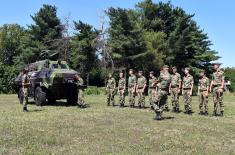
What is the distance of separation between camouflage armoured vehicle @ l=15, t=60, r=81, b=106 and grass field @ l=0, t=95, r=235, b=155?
160 inches

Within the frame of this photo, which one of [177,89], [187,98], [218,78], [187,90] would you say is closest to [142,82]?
[177,89]

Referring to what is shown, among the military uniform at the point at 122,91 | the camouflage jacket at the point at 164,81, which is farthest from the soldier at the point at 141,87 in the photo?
the camouflage jacket at the point at 164,81

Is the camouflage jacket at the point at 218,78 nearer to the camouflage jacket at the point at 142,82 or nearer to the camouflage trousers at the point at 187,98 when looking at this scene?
the camouflage trousers at the point at 187,98

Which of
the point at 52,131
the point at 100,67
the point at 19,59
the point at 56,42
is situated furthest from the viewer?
the point at 19,59

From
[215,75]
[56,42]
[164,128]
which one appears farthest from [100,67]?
[164,128]

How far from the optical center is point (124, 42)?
48844mm

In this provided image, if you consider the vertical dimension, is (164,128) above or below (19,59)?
below

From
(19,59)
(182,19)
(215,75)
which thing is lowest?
(215,75)

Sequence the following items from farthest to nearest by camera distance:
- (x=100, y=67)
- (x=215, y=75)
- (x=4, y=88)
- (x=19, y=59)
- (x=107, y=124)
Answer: (x=19, y=59) < (x=100, y=67) < (x=4, y=88) < (x=215, y=75) < (x=107, y=124)

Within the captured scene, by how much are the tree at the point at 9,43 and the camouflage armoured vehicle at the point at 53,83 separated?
60.6m

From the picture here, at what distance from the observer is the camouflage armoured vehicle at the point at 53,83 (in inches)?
896

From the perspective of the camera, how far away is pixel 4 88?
4494 centimetres

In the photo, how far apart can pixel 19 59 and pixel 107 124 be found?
52.4 metres

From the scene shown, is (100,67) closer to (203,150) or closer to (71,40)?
(71,40)
